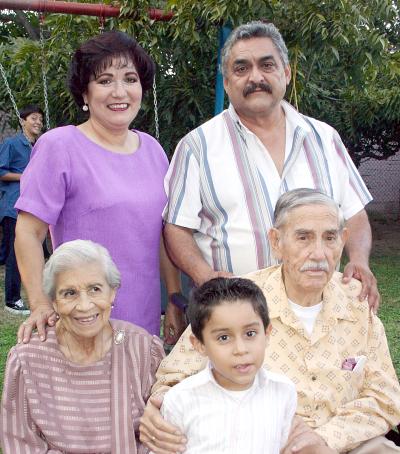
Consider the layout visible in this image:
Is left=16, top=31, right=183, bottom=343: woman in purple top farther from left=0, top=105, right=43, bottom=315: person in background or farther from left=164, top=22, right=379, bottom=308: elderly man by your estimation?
left=0, top=105, right=43, bottom=315: person in background

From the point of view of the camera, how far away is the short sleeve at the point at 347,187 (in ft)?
9.58

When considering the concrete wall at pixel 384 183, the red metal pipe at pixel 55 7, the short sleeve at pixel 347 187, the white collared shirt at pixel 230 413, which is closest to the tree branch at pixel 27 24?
the red metal pipe at pixel 55 7

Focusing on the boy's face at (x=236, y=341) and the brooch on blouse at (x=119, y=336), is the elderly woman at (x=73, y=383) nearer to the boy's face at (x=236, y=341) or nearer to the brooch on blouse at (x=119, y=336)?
the brooch on blouse at (x=119, y=336)

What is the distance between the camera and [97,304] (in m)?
2.29

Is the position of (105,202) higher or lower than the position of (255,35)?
lower

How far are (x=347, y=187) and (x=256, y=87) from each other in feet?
1.97

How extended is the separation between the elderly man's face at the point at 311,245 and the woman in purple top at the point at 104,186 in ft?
2.08

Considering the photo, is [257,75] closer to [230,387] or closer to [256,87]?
[256,87]

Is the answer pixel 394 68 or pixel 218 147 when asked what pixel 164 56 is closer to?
pixel 394 68

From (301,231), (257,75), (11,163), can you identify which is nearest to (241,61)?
(257,75)

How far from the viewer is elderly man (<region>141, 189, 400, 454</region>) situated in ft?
7.55

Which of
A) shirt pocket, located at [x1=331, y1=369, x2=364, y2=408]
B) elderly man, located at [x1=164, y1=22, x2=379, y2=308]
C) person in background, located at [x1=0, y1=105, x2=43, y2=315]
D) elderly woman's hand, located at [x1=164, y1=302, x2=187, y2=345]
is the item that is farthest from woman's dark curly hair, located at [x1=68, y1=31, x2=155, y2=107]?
person in background, located at [x1=0, y1=105, x2=43, y2=315]

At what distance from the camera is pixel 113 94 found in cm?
267

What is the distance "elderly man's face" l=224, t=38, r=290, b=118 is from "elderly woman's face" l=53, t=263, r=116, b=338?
0.93 m
